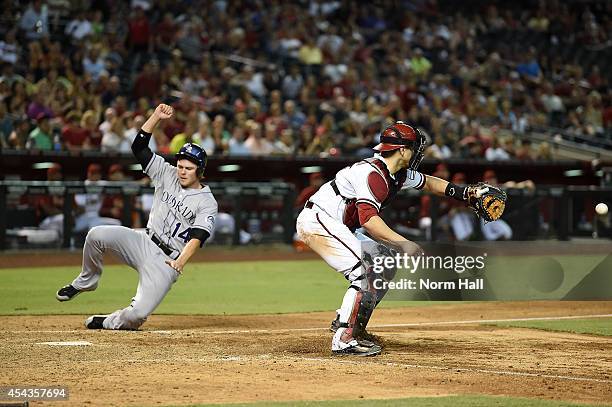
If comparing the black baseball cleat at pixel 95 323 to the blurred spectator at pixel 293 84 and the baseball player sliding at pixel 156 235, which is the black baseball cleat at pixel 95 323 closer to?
the baseball player sliding at pixel 156 235

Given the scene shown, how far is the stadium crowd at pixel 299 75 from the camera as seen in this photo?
59.2 ft

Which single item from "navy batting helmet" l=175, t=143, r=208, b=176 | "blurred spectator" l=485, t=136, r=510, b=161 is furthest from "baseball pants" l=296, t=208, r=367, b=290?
"blurred spectator" l=485, t=136, r=510, b=161

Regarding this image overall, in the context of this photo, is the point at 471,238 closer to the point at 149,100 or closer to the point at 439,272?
the point at 149,100

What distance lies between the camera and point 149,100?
19.4 metres

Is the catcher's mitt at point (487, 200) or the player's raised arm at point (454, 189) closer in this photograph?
the catcher's mitt at point (487, 200)

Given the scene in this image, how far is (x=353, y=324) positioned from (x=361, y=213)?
33.1 inches

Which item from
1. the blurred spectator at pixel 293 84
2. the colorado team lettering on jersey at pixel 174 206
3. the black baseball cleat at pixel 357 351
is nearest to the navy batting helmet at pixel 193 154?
the colorado team lettering on jersey at pixel 174 206

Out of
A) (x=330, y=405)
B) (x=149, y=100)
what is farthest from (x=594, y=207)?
(x=330, y=405)

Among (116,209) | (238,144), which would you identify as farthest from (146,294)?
(238,144)

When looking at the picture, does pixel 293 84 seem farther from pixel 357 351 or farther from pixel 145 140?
pixel 357 351

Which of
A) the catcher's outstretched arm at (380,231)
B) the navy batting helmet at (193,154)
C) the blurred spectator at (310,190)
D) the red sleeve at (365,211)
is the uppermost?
the navy batting helmet at (193,154)

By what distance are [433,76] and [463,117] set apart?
2.26 meters

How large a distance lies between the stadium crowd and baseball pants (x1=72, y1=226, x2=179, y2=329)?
7972 millimetres

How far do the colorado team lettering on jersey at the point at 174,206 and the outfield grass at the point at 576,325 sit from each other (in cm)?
Answer: 325
